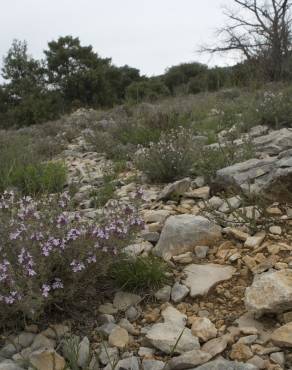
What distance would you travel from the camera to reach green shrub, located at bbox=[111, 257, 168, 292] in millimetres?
2785

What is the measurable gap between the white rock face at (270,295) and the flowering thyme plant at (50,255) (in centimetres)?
71

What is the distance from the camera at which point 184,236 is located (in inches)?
125

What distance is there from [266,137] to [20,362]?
382 centimetres

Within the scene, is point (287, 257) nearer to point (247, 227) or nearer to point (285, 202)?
point (247, 227)

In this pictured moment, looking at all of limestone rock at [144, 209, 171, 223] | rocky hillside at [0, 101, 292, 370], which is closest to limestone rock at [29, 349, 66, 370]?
rocky hillside at [0, 101, 292, 370]

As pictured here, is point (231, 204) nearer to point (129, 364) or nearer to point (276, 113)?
point (129, 364)

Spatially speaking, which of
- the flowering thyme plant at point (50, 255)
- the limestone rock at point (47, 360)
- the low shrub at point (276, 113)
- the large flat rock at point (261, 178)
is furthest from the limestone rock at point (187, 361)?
the low shrub at point (276, 113)

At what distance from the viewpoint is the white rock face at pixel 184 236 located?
315cm

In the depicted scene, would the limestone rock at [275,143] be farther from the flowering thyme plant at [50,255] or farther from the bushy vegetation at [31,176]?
the flowering thyme plant at [50,255]

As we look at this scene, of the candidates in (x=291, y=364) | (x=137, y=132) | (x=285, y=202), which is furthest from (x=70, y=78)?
(x=291, y=364)

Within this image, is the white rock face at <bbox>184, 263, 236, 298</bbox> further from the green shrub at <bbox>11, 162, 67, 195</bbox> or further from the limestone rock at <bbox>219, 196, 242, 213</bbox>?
the green shrub at <bbox>11, 162, 67, 195</bbox>

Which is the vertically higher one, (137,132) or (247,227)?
(137,132)

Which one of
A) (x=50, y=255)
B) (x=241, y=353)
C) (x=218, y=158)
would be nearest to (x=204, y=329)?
(x=241, y=353)

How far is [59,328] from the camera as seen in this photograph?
250cm
